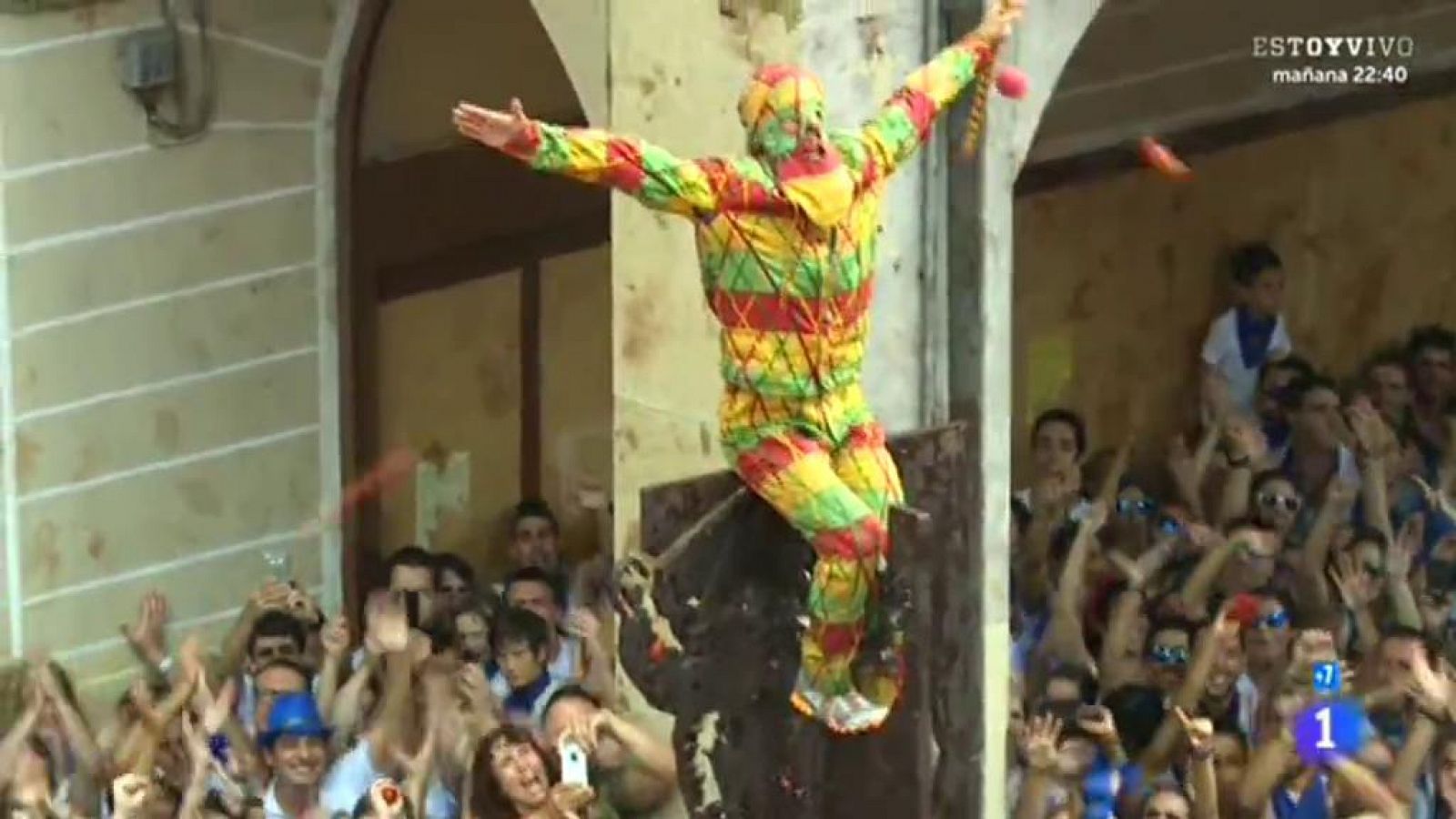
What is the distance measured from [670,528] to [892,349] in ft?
4.55

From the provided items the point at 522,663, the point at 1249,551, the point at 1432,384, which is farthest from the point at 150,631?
the point at 1432,384

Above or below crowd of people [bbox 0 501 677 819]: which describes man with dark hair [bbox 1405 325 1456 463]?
above

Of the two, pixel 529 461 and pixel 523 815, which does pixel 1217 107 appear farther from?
pixel 523 815

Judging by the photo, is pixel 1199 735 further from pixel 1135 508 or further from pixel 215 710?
pixel 215 710

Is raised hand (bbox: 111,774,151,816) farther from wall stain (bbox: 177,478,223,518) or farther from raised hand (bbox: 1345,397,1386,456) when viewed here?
raised hand (bbox: 1345,397,1386,456)

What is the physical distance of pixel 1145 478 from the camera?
13.0m

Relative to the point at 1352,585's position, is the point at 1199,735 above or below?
below

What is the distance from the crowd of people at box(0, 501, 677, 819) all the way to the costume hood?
1.64 m

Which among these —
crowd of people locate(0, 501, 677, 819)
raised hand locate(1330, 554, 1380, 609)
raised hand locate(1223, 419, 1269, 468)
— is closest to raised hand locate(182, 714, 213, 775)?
crowd of people locate(0, 501, 677, 819)

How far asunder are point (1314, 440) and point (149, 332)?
3266 millimetres

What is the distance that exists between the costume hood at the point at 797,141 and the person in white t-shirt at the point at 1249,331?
465 centimetres

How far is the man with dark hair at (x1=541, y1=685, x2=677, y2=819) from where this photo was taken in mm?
9594

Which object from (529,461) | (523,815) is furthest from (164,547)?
(523,815)

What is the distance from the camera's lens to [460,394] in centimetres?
1239
